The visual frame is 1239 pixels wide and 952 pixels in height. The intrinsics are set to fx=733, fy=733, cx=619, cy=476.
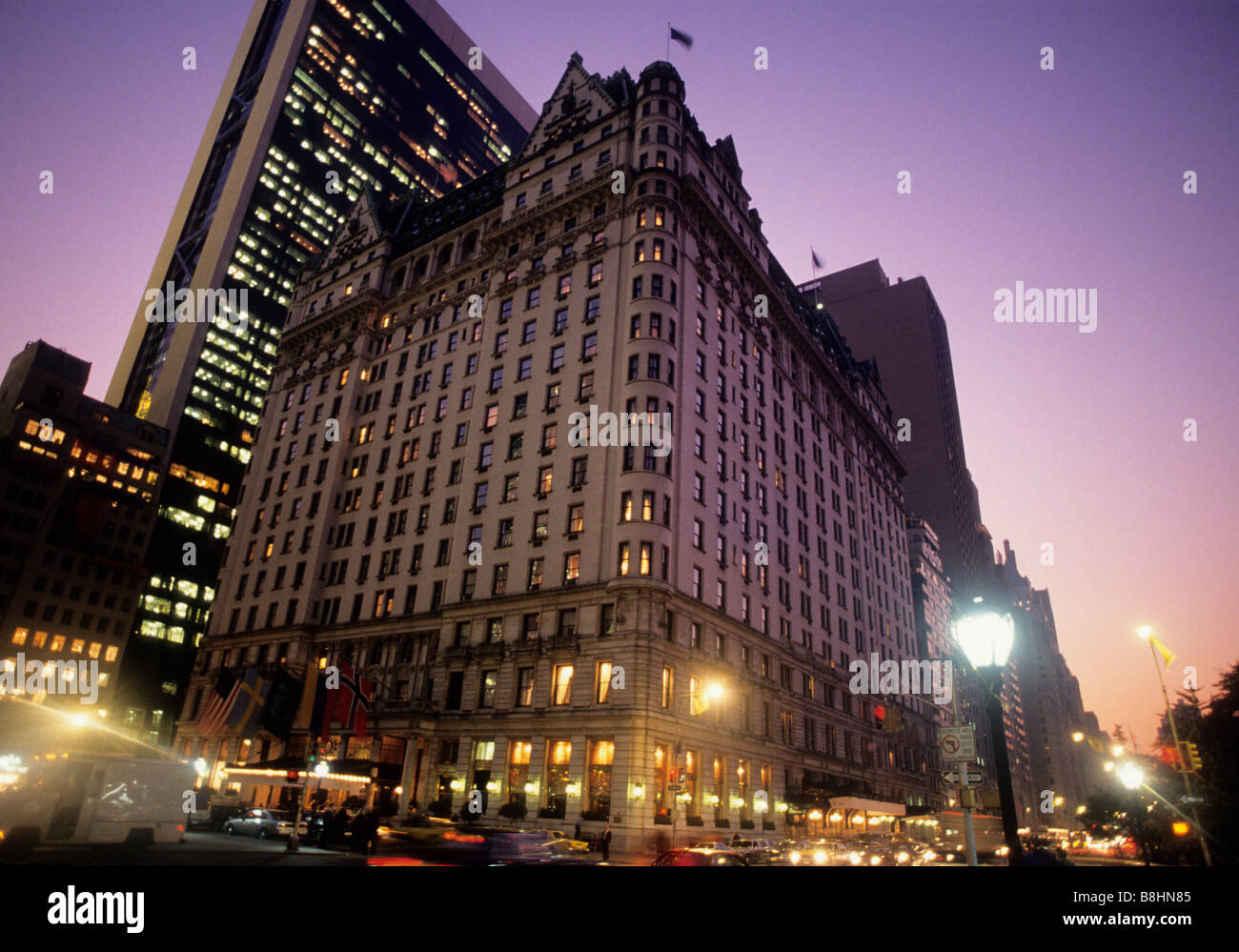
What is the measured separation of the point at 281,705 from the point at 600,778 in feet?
64.2

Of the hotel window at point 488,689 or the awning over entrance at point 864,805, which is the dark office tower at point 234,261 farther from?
the awning over entrance at point 864,805

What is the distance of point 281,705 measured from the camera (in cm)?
3058

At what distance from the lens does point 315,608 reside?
213 ft

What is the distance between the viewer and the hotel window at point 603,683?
4428 centimetres

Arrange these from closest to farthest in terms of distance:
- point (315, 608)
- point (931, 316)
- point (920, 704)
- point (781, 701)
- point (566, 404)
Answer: point (566, 404) → point (781, 701) → point (315, 608) → point (920, 704) → point (931, 316)

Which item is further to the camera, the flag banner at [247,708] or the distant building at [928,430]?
the distant building at [928,430]

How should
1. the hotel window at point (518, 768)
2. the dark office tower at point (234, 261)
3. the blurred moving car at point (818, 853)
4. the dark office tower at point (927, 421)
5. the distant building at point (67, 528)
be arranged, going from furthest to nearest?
the dark office tower at point (927, 421), the dark office tower at point (234, 261), the distant building at point (67, 528), the hotel window at point (518, 768), the blurred moving car at point (818, 853)

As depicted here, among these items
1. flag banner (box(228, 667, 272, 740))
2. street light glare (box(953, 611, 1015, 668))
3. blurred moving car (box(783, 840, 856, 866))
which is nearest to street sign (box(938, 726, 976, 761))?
street light glare (box(953, 611, 1015, 668))

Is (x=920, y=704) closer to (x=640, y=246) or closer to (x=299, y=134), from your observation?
(x=640, y=246)

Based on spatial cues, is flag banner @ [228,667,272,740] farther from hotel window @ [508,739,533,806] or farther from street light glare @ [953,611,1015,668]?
street light glare @ [953,611,1015,668]

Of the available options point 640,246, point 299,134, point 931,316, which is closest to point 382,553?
point 640,246

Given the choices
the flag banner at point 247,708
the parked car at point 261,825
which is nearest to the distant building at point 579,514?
the parked car at point 261,825

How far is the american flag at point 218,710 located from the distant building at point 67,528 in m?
98.4

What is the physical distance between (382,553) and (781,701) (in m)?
35.3
